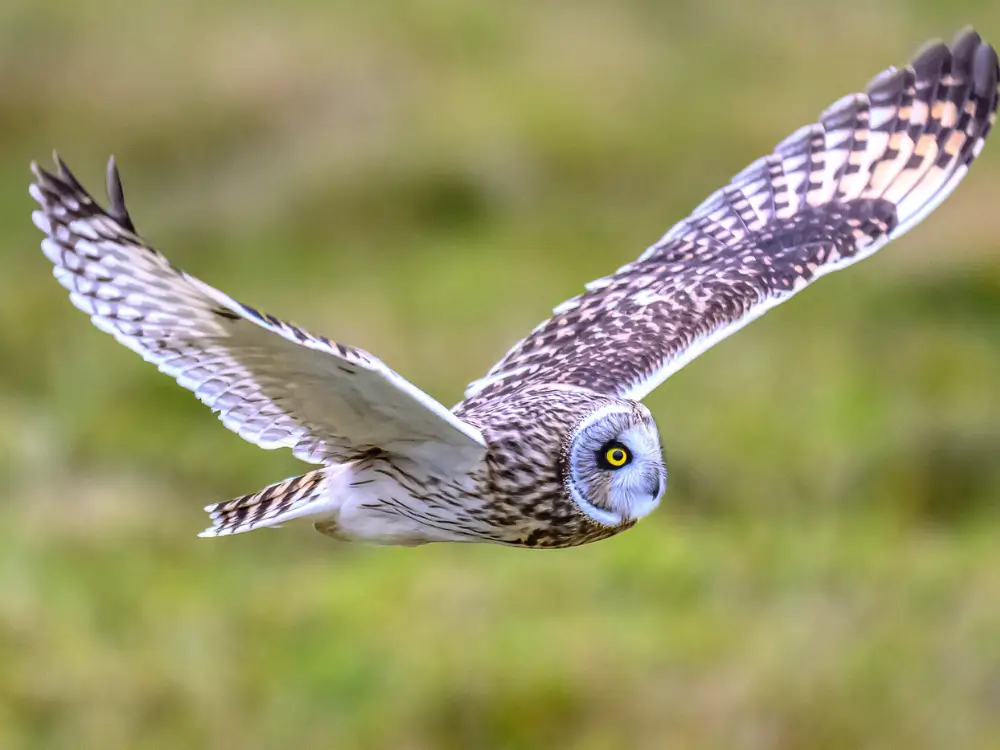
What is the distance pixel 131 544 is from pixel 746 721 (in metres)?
3.92

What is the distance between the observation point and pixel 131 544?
11203 mm

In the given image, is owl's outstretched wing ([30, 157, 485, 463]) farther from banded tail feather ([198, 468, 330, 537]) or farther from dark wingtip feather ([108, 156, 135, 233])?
banded tail feather ([198, 468, 330, 537])

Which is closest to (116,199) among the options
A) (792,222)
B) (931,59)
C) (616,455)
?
(616,455)

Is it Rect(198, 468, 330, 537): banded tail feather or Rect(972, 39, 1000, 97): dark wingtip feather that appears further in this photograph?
Rect(972, 39, 1000, 97): dark wingtip feather

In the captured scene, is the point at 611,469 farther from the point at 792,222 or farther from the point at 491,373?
the point at 792,222

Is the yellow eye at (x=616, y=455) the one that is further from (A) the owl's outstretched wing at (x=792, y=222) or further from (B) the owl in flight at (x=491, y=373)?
(A) the owl's outstretched wing at (x=792, y=222)

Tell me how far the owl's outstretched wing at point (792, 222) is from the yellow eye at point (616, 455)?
0.78 metres

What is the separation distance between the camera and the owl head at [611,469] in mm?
4781

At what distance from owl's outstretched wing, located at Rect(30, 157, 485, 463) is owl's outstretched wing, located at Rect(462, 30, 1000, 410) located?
0.87 meters

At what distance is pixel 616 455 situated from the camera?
4781 millimetres

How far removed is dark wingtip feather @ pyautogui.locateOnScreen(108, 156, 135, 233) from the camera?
4.18 metres

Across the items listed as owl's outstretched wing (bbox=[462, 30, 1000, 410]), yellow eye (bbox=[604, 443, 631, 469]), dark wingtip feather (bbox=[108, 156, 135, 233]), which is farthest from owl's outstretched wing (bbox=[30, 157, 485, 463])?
owl's outstretched wing (bbox=[462, 30, 1000, 410])

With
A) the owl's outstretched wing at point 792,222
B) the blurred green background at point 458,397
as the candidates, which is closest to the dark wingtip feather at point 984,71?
the owl's outstretched wing at point 792,222

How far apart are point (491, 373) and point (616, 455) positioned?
115 cm
